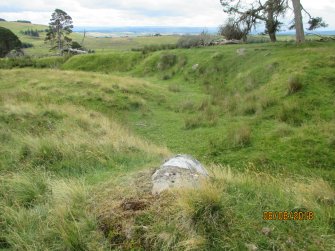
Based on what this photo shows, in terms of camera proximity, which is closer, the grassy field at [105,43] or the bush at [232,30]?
the bush at [232,30]

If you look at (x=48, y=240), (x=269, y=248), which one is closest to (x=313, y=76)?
(x=269, y=248)

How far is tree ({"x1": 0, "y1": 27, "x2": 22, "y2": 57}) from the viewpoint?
54344mm

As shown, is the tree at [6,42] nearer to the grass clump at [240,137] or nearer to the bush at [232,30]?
the bush at [232,30]

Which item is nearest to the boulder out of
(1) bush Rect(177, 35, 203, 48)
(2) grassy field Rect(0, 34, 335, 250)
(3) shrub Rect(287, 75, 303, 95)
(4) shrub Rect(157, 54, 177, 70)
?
(2) grassy field Rect(0, 34, 335, 250)

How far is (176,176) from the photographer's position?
16.3 ft

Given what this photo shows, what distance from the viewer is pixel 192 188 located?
4355 mm

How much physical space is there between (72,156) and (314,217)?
5009 mm

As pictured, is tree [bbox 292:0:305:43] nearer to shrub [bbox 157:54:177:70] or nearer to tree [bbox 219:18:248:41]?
tree [bbox 219:18:248:41]

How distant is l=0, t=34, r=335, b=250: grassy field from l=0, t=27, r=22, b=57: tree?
37188 mm

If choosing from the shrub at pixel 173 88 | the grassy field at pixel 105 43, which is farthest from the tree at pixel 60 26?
the shrub at pixel 173 88

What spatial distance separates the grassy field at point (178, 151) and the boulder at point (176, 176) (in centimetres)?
23

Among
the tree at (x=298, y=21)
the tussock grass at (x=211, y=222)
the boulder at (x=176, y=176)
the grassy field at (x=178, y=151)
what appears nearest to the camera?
the tussock grass at (x=211, y=222)

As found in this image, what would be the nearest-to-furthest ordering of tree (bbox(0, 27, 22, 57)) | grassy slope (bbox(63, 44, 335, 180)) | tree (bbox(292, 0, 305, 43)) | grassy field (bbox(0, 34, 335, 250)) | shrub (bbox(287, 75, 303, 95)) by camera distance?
grassy field (bbox(0, 34, 335, 250)) < grassy slope (bbox(63, 44, 335, 180)) < shrub (bbox(287, 75, 303, 95)) < tree (bbox(292, 0, 305, 43)) < tree (bbox(0, 27, 22, 57))

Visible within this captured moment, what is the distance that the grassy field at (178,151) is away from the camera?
398 cm
